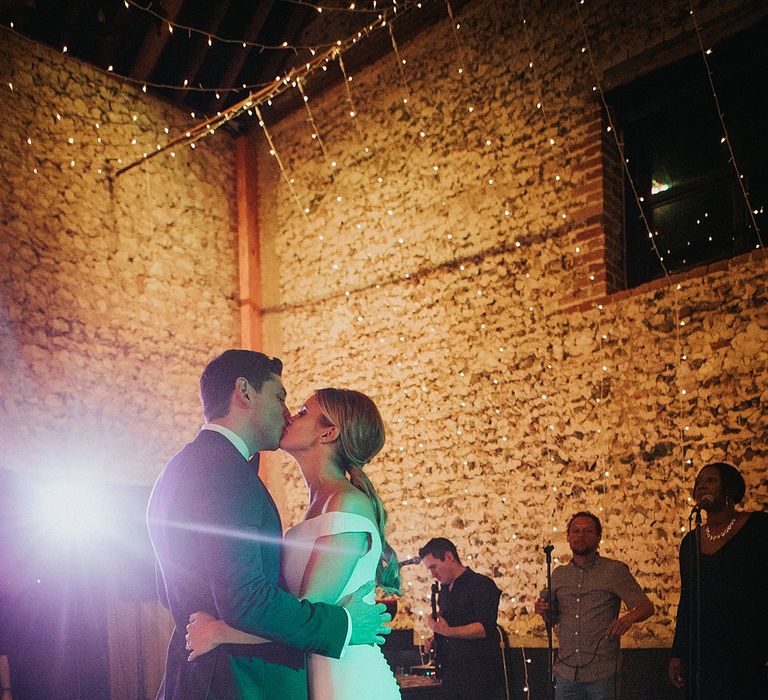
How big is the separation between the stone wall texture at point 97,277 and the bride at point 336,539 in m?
5.00

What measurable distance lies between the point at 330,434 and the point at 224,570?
0.51m

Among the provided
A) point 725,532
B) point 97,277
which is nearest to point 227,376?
point 725,532

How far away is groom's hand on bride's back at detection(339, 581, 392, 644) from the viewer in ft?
6.81

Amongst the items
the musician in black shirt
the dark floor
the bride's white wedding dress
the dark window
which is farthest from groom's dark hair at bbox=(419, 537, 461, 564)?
the bride's white wedding dress

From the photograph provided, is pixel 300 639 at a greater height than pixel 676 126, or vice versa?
pixel 676 126

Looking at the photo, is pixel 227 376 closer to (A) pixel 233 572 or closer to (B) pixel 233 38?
(A) pixel 233 572

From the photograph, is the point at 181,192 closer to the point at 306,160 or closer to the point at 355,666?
the point at 306,160

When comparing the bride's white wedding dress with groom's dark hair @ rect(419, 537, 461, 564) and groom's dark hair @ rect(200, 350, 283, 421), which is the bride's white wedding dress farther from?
groom's dark hair @ rect(419, 537, 461, 564)

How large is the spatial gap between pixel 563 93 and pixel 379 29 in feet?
7.16

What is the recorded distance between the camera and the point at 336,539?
2.08 metres

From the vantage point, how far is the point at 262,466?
27.9 ft

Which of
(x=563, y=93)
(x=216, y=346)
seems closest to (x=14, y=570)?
(x=216, y=346)

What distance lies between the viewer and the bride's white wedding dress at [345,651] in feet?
6.84

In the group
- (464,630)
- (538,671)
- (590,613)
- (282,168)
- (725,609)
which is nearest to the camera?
(725,609)
